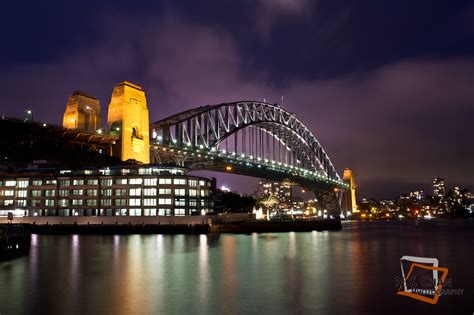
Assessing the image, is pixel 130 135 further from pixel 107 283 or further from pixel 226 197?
pixel 107 283

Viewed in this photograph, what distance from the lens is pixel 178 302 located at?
23312 mm

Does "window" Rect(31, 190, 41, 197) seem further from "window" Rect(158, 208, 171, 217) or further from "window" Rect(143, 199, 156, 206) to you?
"window" Rect(158, 208, 171, 217)

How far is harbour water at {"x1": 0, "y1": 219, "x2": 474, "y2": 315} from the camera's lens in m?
22.0

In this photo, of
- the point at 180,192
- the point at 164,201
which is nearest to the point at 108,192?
the point at 164,201

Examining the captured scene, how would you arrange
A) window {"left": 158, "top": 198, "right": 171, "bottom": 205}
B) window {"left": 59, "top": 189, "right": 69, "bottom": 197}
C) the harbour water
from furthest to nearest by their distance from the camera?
window {"left": 59, "top": 189, "right": 69, "bottom": 197}, window {"left": 158, "top": 198, "right": 171, "bottom": 205}, the harbour water

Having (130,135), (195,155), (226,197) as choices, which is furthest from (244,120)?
(130,135)

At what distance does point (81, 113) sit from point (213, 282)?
7357 centimetres

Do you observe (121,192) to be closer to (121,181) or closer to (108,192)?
(121,181)

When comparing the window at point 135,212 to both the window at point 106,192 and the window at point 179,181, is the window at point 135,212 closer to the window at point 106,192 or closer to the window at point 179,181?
the window at point 106,192

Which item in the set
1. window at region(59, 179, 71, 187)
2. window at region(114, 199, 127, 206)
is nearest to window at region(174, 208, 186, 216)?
window at region(114, 199, 127, 206)

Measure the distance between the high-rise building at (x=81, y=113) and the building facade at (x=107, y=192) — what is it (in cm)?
1196

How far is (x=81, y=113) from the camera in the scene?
308 ft

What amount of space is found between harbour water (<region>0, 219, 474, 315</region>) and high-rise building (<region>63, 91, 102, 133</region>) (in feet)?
164

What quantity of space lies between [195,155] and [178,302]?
3332 inches
